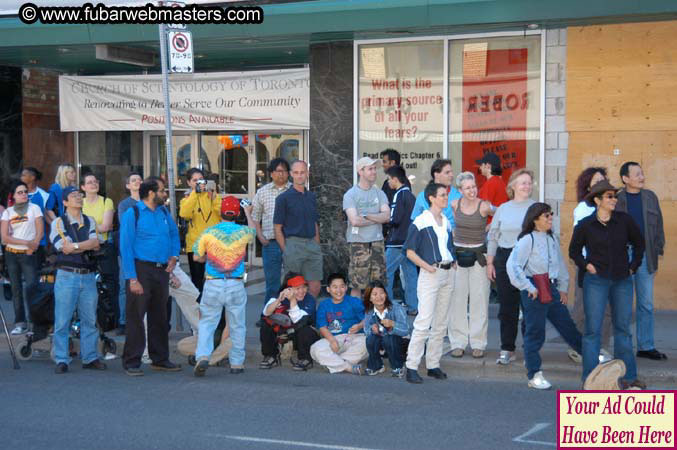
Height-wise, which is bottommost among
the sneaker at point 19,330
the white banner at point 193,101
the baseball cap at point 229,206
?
the sneaker at point 19,330

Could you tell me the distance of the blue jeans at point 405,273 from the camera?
10.8 meters

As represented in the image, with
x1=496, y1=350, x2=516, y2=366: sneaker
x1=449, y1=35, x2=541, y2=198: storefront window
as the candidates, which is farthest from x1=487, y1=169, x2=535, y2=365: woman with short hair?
x1=449, y1=35, x2=541, y2=198: storefront window

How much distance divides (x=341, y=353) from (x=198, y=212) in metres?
2.50

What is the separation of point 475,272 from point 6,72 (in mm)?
10076

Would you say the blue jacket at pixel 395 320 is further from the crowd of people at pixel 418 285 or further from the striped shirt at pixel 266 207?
the striped shirt at pixel 266 207

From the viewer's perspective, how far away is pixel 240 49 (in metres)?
14.3

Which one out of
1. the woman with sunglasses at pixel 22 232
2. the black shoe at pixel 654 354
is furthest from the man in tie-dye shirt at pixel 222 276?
the black shoe at pixel 654 354

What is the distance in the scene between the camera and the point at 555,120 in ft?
40.9

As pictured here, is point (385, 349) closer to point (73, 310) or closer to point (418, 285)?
point (418, 285)

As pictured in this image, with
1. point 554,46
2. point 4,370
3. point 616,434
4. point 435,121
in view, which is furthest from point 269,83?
point 616,434

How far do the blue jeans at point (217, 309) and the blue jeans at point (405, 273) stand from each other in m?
2.04

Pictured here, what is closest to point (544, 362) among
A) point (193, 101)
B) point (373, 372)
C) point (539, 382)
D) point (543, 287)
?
point (539, 382)

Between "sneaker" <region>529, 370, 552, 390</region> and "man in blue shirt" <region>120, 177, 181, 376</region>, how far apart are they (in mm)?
3572

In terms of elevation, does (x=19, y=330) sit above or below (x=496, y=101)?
below
